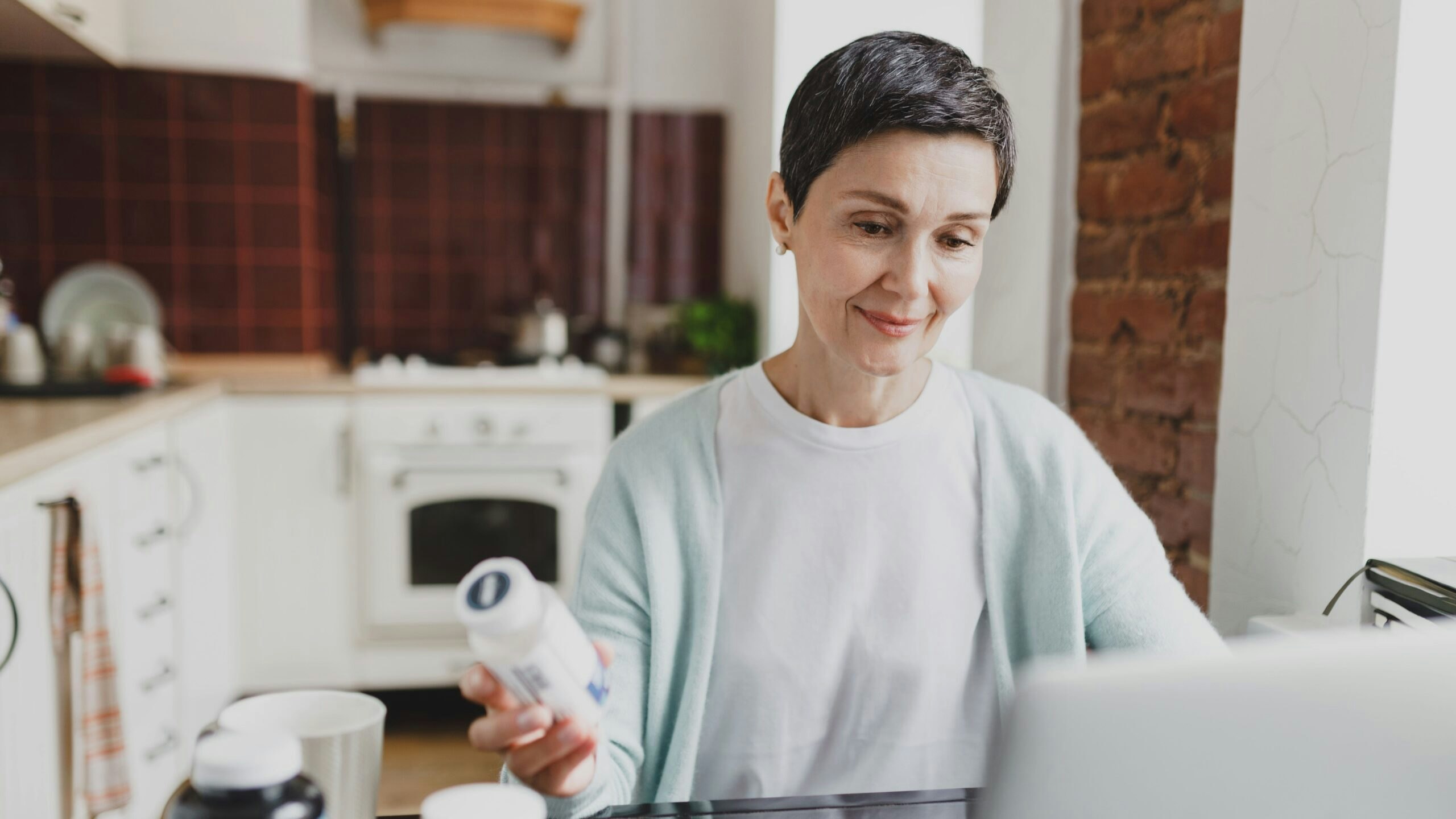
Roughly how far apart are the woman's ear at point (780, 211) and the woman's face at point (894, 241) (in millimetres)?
30

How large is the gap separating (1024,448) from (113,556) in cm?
168

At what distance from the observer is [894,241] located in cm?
99

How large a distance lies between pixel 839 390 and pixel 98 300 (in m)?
2.61

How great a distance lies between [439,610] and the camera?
2.92 metres

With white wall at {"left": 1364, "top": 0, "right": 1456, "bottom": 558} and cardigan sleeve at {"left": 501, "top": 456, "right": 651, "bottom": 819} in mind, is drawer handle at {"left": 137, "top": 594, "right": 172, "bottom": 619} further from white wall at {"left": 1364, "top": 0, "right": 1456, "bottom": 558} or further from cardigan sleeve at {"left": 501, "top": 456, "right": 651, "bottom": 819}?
white wall at {"left": 1364, "top": 0, "right": 1456, "bottom": 558}

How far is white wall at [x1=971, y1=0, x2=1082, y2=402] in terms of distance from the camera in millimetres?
1512

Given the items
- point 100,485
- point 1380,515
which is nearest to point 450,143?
point 100,485

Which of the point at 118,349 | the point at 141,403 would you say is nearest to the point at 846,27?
the point at 141,403

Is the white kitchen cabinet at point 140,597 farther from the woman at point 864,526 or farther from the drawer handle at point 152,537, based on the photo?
the woman at point 864,526

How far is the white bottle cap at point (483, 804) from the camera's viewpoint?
54cm

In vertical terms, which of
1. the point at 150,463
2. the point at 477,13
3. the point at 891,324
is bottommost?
the point at 150,463

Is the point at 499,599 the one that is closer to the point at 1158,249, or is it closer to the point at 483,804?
the point at 483,804

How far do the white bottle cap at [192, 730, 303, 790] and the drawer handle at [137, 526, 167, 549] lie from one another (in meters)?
1.90

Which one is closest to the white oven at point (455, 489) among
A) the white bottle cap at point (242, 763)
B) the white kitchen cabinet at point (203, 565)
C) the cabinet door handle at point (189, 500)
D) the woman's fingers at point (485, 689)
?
the white kitchen cabinet at point (203, 565)
